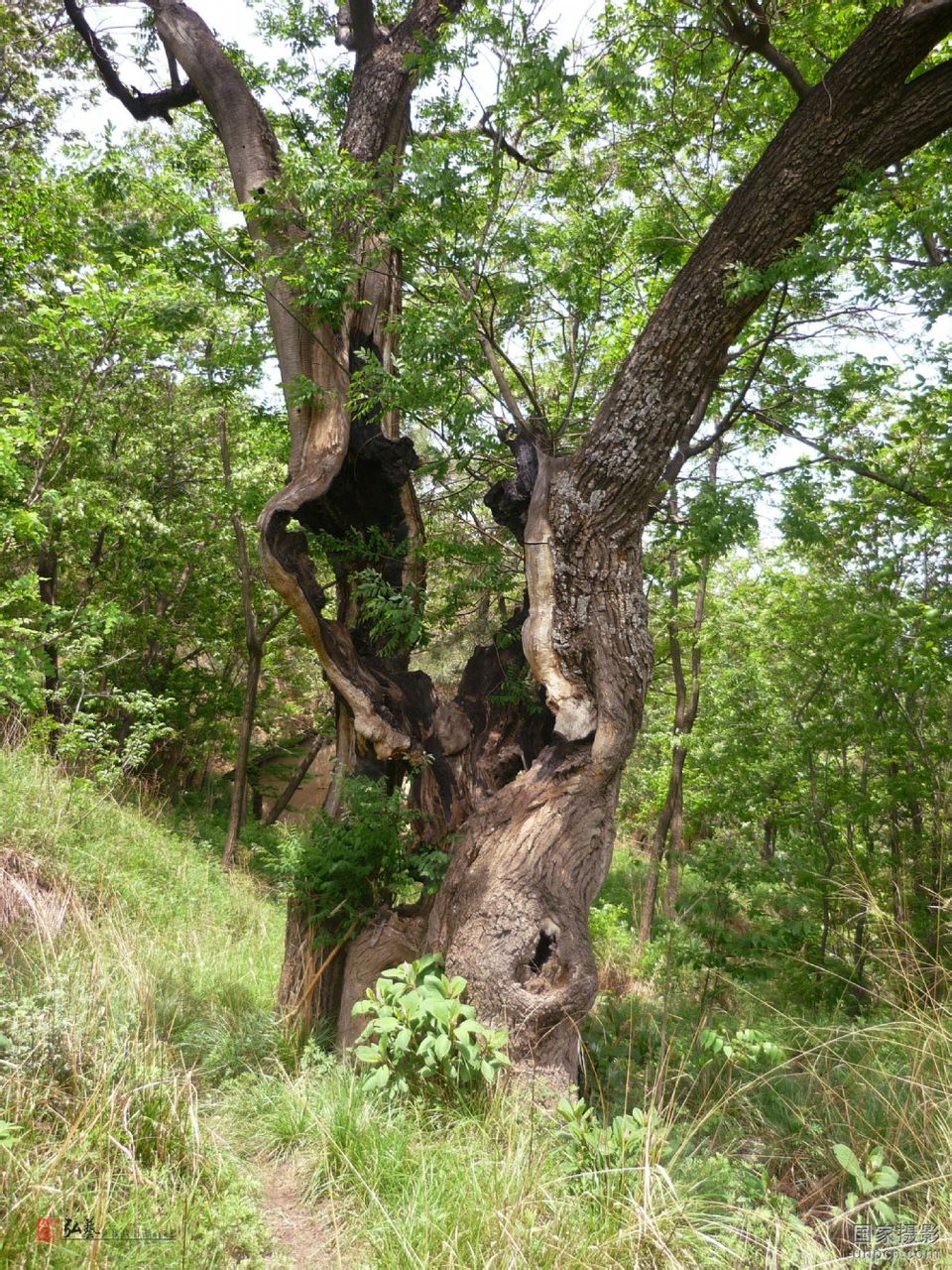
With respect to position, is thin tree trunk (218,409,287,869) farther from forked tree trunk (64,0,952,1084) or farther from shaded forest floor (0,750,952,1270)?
shaded forest floor (0,750,952,1270)

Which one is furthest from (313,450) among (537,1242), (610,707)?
(537,1242)

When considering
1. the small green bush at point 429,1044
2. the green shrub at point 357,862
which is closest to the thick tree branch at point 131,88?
the green shrub at point 357,862

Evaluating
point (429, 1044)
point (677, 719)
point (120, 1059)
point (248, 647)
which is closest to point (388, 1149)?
point (429, 1044)

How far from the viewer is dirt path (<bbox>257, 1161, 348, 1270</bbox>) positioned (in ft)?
7.41

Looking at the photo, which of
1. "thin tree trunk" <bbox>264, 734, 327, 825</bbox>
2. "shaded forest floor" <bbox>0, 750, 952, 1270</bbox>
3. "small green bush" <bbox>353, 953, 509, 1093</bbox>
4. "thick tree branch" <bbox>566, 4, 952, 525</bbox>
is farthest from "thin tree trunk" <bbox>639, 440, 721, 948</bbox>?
"thin tree trunk" <bbox>264, 734, 327, 825</bbox>

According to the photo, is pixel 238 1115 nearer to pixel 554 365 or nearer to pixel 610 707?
pixel 610 707

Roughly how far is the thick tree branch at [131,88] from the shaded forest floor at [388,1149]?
5.82 meters

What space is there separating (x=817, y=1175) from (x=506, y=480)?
136 inches

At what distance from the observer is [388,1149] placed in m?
2.56

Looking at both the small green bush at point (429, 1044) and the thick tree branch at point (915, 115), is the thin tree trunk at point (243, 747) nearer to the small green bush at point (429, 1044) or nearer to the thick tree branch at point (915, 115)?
the small green bush at point (429, 1044)

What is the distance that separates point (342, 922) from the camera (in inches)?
159

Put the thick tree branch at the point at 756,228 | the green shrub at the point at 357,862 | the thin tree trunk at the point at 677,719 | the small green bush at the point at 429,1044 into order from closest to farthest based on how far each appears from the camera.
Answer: the small green bush at the point at 429,1044 < the thick tree branch at the point at 756,228 < the green shrub at the point at 357,862 < the thin tree trunk at the point at 677,719

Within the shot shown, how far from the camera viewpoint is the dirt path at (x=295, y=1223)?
226 centimetres

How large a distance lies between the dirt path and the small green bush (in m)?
0.39
